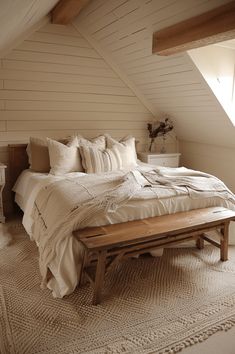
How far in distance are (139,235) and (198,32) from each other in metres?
1.59

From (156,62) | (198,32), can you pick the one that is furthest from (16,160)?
(198,32)

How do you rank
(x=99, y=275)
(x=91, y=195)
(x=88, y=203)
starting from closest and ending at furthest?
(x=99, y=275) < (x=88, y=203) < (x=91, y=195)

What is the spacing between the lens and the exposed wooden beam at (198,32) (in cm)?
199

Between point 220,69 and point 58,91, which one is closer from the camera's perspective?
point 220,69

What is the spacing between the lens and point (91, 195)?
7.12ft

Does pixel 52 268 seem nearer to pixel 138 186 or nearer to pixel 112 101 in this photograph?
pixel 138 186

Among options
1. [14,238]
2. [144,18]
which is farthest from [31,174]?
[144,18]

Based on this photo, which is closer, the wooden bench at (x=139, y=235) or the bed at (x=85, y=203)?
the wooden bench at (x=139, y=235)

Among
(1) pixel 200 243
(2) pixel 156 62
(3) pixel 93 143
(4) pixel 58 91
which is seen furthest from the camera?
(4) pixel 58 91

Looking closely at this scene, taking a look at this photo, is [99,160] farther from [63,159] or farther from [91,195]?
[91,195]

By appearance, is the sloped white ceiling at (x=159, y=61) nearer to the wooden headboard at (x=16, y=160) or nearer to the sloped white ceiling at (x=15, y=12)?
the sloped white ceiling at (x=15, y=12)

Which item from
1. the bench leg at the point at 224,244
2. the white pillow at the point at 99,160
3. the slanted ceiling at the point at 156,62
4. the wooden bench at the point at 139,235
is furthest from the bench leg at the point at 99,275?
the slanted ceiling at the point at 156,62

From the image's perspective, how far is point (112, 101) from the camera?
380cm

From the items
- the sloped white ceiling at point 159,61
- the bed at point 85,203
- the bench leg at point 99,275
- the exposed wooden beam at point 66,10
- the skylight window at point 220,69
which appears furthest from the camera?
the skylight window at point 220,69
